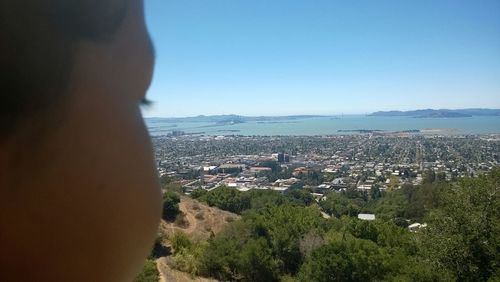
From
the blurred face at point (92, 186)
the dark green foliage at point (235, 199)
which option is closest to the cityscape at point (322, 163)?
the dark green foliage at point (235, 199)

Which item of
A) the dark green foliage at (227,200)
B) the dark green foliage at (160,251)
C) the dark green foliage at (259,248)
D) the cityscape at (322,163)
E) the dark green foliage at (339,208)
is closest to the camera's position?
the dark green foliage at (259,248)

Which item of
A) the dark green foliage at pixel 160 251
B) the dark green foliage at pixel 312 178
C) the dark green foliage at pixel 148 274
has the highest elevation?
the dark green foliage at pixel 148 274

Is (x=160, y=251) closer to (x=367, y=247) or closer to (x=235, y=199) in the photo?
(x=367, y=247)

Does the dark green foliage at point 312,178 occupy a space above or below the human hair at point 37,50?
below

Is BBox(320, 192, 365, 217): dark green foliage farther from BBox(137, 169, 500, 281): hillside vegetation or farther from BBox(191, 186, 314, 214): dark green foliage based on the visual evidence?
BBox(137, 169, 500, 281): hillside vegetation

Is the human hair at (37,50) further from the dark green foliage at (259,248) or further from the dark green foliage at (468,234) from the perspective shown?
the dark green foliage at (259,248)

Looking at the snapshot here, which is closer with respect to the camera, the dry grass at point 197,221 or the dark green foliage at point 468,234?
the dark green foliage at point 468,234
